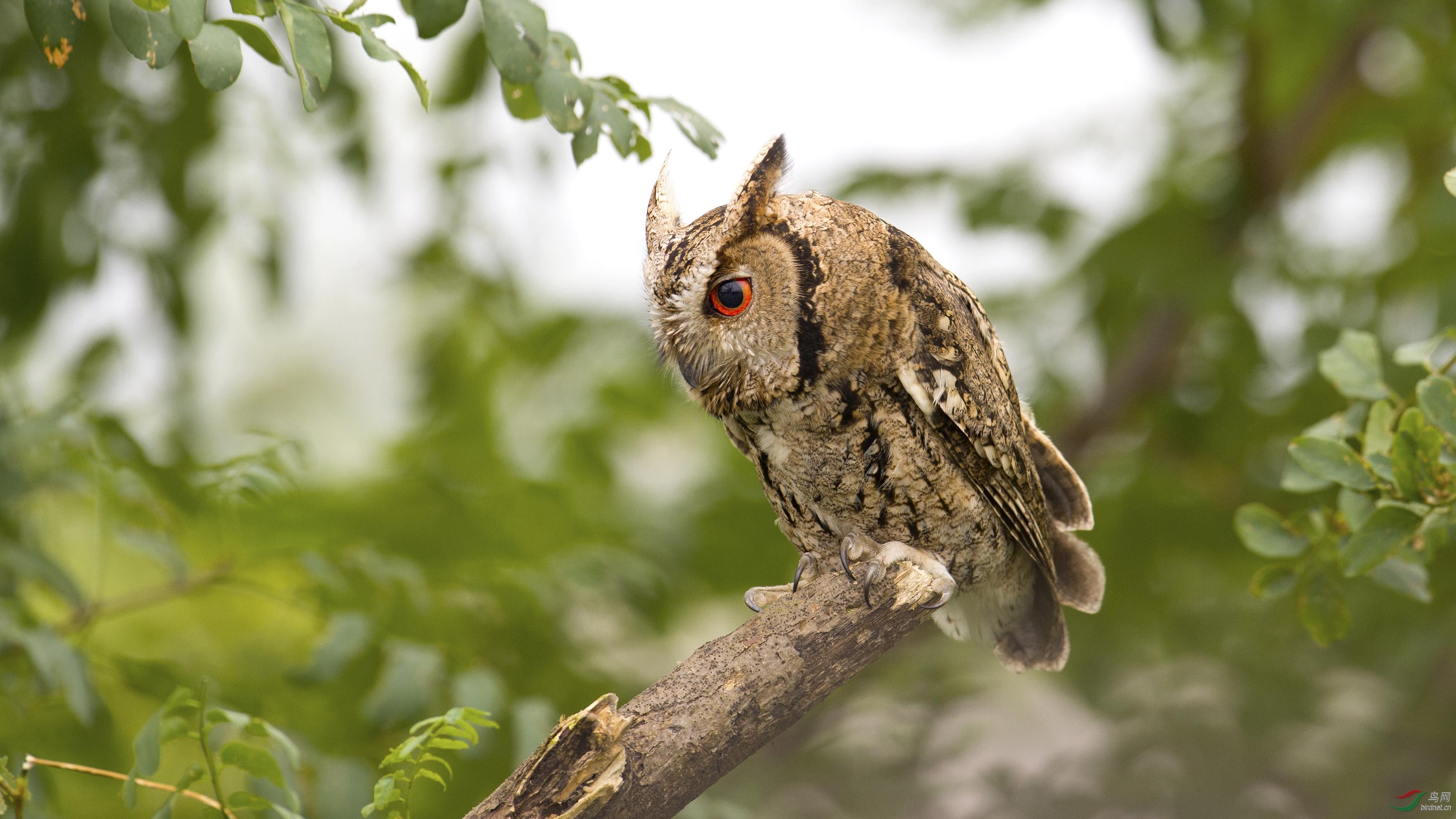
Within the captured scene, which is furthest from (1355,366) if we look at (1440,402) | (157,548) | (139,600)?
(139,600)

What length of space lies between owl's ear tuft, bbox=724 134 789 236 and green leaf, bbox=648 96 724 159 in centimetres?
11

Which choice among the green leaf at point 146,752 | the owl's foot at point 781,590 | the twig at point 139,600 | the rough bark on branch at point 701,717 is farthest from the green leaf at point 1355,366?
the twig at point 139,600

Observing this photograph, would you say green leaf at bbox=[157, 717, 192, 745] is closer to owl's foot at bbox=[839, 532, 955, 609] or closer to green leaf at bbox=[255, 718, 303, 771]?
green leaf at bbox=[255, 718, 303, 771]

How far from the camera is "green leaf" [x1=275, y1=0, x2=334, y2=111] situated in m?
0.93

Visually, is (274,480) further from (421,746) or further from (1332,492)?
(1332,492)

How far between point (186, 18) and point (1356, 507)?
140 cm

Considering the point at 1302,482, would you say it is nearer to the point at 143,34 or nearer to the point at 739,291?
the point at 739,291

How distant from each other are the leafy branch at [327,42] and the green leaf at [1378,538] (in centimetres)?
95

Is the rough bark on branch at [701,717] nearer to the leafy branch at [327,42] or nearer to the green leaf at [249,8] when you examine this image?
the leafy branch at [327,42]

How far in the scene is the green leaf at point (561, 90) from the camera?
1042mm

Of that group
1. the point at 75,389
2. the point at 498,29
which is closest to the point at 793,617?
the point at 498,29

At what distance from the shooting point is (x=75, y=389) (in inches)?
64.8

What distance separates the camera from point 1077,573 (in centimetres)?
163

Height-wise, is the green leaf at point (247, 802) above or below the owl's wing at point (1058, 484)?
below
